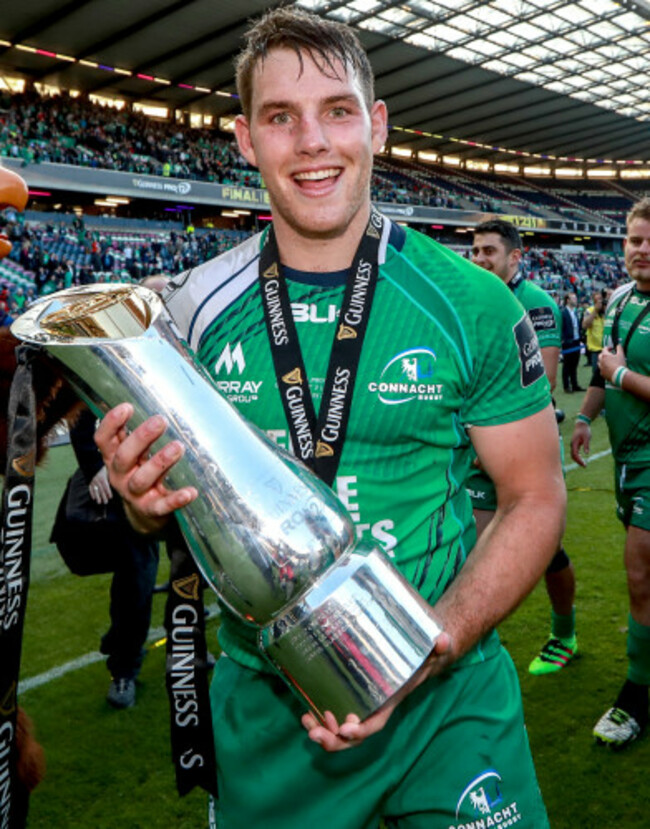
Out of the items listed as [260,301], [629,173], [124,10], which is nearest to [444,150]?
[629,173]

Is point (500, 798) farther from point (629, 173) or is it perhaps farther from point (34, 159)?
point (629, 173)

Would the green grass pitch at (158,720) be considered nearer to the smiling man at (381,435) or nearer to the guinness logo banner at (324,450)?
the smiling man at (381,435)

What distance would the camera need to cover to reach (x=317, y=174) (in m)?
1.36

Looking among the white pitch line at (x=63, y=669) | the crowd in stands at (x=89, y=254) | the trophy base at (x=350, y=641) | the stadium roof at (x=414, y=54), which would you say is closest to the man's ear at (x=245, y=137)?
the trophy base at (x=350, y=641)

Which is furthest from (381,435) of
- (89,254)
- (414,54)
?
(414,54)

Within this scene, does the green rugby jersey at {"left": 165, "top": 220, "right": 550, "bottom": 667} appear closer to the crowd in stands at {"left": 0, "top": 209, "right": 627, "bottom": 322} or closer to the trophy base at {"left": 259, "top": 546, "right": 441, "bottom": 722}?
the trophy base at {"left": 259, "top": 546, "right": 441, "bottom": 722}

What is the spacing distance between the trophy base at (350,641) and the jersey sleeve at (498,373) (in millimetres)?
479

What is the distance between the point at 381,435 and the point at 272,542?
41cm

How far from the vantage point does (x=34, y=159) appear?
22641 mm

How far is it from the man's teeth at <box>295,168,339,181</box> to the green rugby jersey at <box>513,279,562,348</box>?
112 inches

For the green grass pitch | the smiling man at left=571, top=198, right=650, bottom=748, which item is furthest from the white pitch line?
the smiling man at left=571, top=198, right=650, bottom=748

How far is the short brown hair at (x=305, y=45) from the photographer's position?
4.45 ft

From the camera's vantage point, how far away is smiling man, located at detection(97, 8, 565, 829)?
4.41ft

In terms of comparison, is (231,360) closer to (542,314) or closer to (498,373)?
(498,373)
